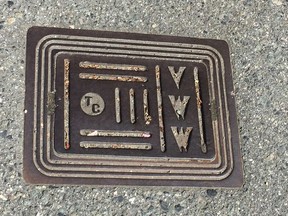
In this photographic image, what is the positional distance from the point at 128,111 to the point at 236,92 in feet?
1.67

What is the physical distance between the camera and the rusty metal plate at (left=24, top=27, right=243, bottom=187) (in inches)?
81.8

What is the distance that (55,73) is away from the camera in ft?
7.14

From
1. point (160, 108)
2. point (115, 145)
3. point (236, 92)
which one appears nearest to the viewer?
point (115, 145)

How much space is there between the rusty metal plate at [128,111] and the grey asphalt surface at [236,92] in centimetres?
4

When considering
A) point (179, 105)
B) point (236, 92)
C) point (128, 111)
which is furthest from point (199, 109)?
point (128, 111)

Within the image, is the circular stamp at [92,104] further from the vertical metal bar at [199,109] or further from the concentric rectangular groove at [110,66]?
the vertical metal bar at [199,109]

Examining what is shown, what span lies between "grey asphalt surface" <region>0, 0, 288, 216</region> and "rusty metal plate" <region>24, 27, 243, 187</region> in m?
0.04

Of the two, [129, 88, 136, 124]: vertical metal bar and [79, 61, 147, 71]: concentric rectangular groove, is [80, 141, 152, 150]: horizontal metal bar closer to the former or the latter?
[129, 88, 136, 124]: vertical metal bar

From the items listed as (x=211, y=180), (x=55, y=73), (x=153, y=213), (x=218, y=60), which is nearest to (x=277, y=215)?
(x=211, y=180)

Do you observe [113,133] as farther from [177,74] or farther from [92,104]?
[177,74]

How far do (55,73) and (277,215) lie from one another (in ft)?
3.57

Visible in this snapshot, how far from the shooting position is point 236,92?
7.73 ft

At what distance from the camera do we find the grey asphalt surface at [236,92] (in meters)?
2.03

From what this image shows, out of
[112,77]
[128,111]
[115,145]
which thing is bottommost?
[115,145]
